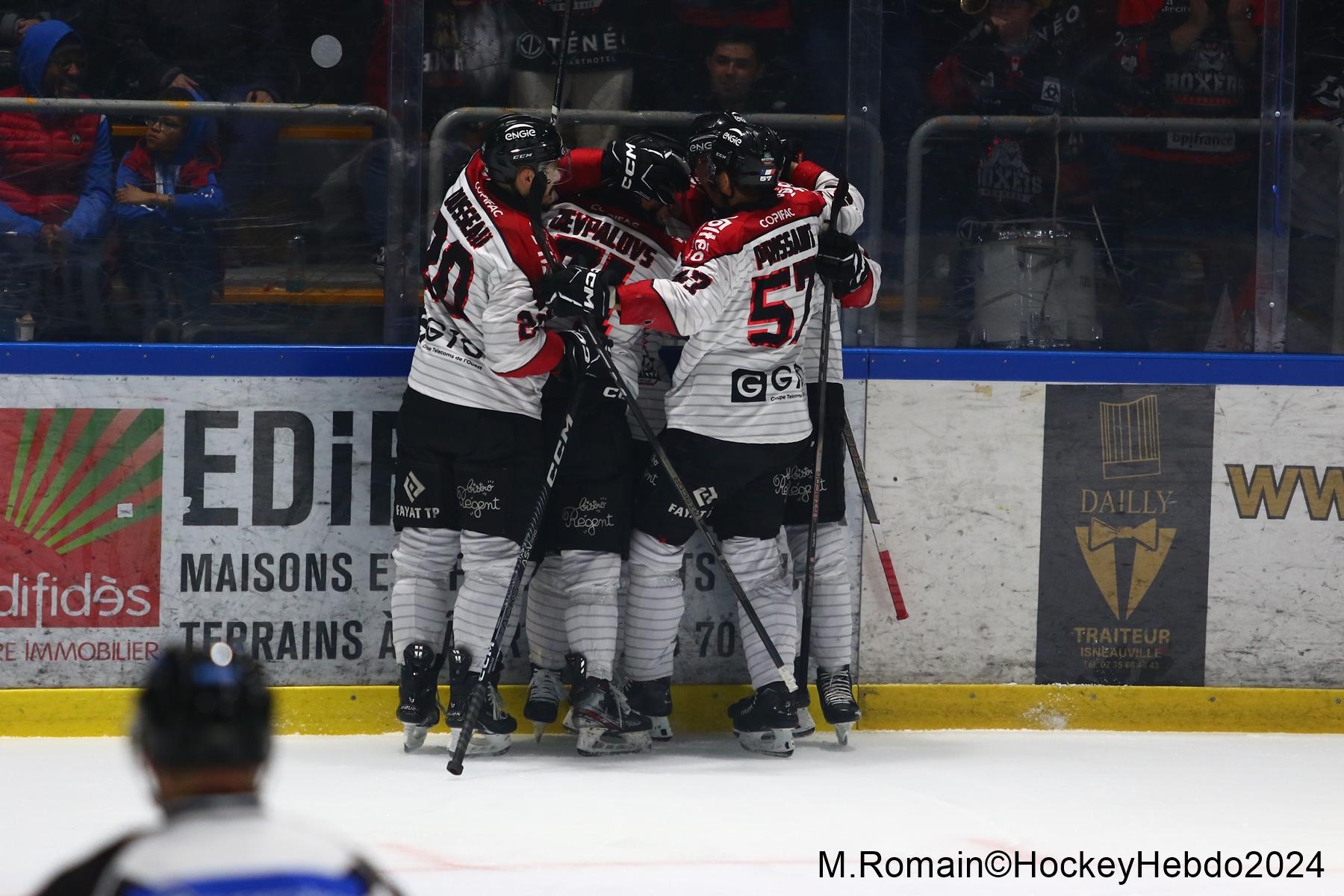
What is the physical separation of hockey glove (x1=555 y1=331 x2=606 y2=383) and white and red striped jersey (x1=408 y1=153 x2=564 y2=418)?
3.9 inches

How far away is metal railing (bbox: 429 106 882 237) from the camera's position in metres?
4.64

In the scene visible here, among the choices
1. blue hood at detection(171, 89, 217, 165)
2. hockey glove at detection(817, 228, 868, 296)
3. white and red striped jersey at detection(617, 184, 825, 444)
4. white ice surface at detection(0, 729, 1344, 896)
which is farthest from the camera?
blue hood at detection(171, 89, 217, 165)

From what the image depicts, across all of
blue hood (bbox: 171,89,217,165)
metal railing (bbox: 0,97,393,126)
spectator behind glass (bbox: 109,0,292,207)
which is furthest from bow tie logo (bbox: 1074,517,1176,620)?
blue hood (bbox: 171,89,217,165)

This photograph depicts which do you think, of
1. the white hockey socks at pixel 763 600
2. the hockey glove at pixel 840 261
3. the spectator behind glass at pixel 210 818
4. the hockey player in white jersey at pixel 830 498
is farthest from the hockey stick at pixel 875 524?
the spectator behind glass at pixel 210 818

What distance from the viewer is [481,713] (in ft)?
14.0

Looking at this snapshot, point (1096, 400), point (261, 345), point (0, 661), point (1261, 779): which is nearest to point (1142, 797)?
point (1261, 779)

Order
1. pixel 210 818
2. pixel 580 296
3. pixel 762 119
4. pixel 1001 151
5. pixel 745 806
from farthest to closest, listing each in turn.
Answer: pixel 1001 151 → pixel 762 119 → pixel 580 296 → pixel 745 806 → pixel 210 818

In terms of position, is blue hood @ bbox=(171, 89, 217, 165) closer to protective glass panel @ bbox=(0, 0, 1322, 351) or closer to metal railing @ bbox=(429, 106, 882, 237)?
protective glass panel @ bbox=(0, 0, 1322, 351)

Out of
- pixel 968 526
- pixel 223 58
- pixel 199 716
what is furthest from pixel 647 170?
pixel 199 716

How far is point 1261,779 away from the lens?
13.7 feet

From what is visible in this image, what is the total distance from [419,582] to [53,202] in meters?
1.46

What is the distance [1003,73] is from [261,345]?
7.36ft

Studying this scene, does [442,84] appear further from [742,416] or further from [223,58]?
[742,416]

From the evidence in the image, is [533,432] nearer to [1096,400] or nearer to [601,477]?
[601,477]
